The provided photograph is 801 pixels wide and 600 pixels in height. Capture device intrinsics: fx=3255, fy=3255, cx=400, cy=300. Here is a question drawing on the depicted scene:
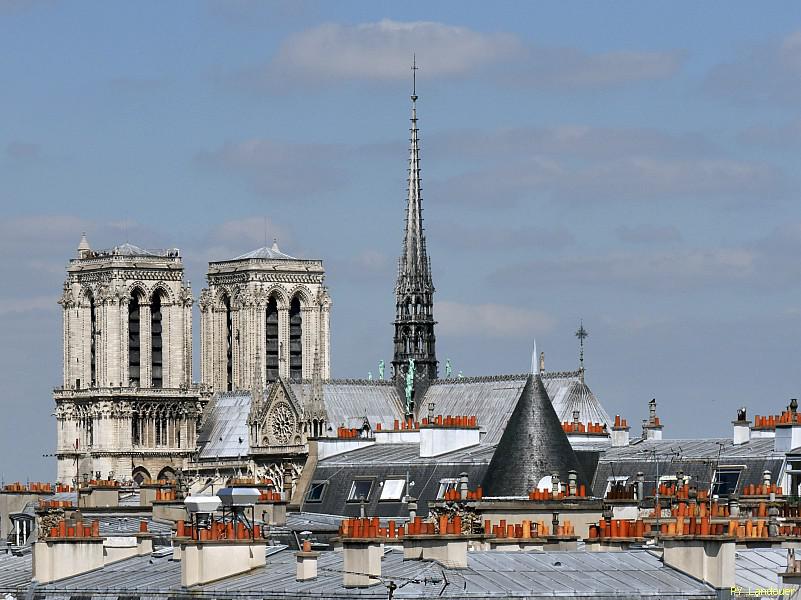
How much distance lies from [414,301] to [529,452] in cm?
9188

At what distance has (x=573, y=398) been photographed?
15875 centimetres

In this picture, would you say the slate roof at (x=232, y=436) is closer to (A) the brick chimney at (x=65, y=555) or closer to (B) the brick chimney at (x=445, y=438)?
(B) the brick chimney at (x=445, y=438)

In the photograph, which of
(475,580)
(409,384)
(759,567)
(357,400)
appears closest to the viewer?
(475,580)

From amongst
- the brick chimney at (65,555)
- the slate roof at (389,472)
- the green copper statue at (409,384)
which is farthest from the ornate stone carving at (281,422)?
the brick chimney at (65,555)

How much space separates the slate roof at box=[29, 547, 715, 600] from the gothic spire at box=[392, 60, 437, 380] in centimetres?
11295

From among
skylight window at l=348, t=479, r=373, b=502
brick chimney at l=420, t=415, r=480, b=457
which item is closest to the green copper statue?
brick chimney at l=420, t=415, r=480, b=457

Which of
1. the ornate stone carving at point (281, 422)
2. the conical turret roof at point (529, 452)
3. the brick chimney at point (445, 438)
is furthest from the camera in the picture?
the ornate stone carving at point (281, 422)

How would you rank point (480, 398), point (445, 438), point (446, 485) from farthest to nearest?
point (480, 398)
point (445, 438)
point (446, 485)

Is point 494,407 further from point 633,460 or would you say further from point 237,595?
point 237,595

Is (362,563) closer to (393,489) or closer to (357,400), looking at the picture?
(393,489)

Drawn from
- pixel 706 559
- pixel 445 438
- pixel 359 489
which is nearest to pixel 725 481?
pixel 445 438

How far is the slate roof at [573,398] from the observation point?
156 meters

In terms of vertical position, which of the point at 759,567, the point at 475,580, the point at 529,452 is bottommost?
the point at 475,580

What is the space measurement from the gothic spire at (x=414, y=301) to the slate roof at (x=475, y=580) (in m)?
113
